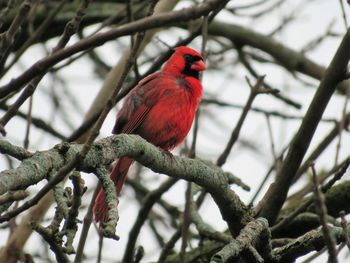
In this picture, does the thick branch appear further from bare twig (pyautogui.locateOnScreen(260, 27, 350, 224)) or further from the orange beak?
the orange beak

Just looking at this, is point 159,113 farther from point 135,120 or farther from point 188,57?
point 188,57

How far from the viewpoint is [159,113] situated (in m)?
4.91

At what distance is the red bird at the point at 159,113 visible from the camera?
15.9 feet

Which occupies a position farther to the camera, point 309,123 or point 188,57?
point 188,57

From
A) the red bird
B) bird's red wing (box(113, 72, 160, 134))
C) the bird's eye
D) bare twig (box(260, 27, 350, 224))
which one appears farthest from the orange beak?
bare twig (box(260, 27, 350, 224))

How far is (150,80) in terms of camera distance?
5352 mm

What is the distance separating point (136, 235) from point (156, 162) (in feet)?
4.95

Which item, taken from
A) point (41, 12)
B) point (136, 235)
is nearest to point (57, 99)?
point (41, 12)

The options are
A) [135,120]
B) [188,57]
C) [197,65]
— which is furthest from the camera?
[188,57]

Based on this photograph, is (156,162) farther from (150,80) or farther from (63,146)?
(150,80)

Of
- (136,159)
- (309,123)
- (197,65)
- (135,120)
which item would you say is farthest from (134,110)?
(136,159)

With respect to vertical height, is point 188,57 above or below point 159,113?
above

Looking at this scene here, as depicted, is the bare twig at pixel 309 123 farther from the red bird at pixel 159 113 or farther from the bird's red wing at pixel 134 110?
the bird's red wing at pixel 134 110

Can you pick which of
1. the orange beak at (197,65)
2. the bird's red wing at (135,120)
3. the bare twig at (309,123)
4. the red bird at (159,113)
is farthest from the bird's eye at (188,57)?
the bare twig at (309,123)
